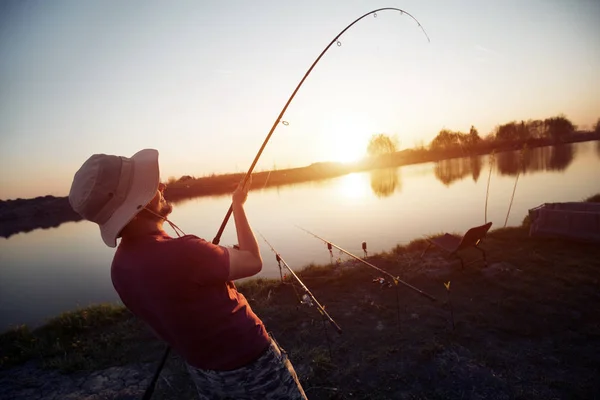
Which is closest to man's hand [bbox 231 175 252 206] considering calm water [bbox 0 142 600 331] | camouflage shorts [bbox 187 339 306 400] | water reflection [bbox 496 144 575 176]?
camouflage shorts [bbox 187 339 306 400]

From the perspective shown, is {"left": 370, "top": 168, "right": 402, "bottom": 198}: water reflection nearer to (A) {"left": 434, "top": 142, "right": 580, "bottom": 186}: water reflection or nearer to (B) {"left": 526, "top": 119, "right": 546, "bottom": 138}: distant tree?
(A) {"left": 434, "top": 142, "right": 580, "bottom": 186}: water reflection

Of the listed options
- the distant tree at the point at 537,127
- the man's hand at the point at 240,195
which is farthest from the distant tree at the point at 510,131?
the man's hand at the point at 240,195

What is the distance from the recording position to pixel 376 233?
1481cm

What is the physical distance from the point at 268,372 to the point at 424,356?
10.7 ft

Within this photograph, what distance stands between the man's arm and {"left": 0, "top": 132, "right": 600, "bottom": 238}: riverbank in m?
24.7

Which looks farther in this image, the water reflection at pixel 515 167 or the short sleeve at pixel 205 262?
the water reflection at pixel 515 167

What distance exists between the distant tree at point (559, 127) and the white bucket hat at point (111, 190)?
11544 centimetres

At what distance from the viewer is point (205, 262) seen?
1.41m

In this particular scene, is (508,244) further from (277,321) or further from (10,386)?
(10,386)

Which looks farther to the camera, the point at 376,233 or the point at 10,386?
the point at 376,233

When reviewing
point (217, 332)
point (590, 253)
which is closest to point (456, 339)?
point (217, 332)

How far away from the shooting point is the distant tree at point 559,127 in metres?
89.3

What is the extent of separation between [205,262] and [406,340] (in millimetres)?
4229

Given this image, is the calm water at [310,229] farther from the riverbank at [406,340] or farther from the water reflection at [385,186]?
the riverbank at [406,340]
